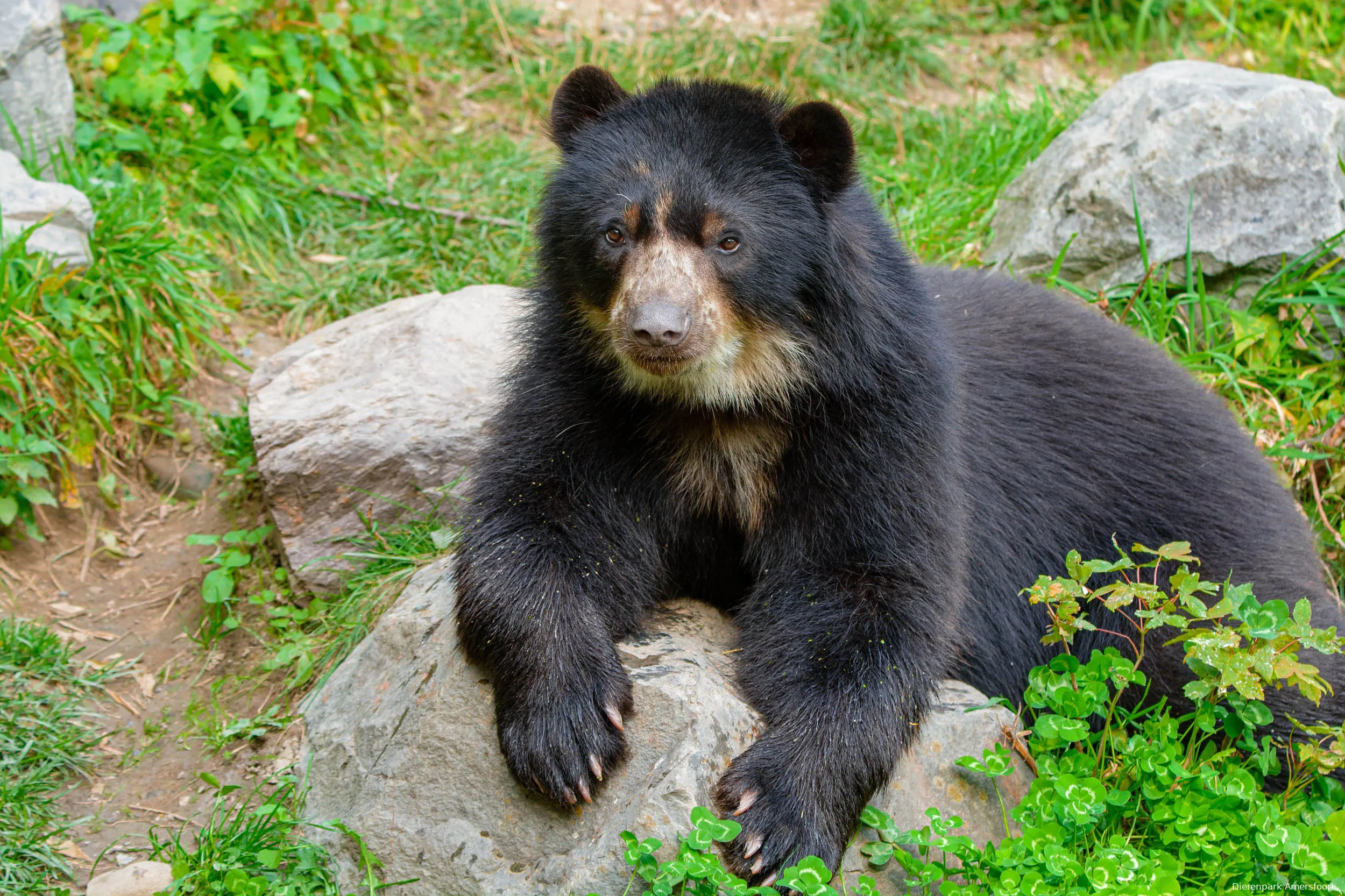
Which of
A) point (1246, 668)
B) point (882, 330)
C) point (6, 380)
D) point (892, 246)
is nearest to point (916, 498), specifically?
point (882, 330)

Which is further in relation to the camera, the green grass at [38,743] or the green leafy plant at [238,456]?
the green leafy plant at [238,456]

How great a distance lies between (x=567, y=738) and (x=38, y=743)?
2618 mm

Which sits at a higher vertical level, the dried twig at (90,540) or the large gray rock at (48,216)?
the large gray rock at (48,216)

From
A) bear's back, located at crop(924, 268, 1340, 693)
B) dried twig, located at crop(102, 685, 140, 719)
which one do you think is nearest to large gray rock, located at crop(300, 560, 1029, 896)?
bear's back, located at crop(924, 268, 1340, 693)

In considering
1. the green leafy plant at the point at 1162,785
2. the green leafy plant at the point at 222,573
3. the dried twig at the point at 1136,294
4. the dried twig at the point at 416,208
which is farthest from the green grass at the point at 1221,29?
the green leafy plant at the point at 222,573

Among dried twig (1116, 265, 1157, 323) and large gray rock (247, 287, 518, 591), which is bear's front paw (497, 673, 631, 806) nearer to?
large gray rock (247, 287, 518, 591)

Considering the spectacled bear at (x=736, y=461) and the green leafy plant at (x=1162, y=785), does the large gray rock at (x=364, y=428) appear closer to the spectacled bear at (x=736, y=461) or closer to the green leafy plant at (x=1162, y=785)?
the spectacled bear at (x=736, y=461)

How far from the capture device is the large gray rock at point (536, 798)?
12.5 ft

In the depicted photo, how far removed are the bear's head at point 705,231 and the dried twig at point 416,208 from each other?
3776 mm

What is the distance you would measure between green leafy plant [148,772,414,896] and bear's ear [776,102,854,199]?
272 centimetres

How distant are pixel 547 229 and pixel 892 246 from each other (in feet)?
3.99

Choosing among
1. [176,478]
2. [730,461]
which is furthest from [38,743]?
[730,461]

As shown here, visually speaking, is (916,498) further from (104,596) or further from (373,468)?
(104,596)

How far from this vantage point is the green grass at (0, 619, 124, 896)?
15.1 ft
